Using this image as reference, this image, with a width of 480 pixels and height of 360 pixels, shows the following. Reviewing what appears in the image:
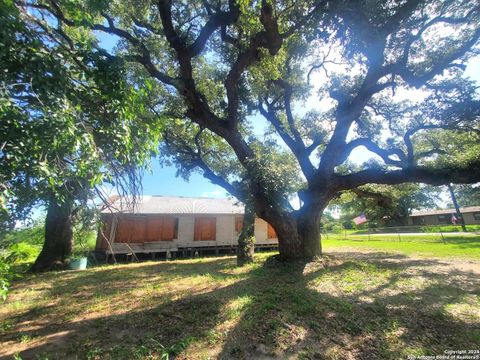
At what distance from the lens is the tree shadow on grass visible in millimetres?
3775

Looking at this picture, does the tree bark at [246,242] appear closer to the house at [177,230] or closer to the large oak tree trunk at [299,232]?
the large oak tree trunk at [299,232]

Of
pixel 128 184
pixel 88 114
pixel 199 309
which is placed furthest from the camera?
pixel 199 309

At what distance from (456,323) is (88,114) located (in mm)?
7046

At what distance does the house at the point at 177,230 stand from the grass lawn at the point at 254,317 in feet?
25.0

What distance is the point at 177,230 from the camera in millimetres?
17344

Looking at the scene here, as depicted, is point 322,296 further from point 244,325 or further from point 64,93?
point 64,93

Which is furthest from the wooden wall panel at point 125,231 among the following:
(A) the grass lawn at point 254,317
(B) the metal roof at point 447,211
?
(B) the metal roof at point 447,211

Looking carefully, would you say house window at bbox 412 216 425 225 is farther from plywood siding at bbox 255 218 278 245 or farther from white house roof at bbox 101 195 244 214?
white house roof at bbox 101 195 244 214

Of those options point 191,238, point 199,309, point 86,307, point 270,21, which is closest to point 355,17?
point 270,21

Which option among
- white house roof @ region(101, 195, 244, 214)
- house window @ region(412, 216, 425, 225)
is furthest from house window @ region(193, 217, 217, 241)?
house window @ region(412, 216, 425, 225)

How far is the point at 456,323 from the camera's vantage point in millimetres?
4500

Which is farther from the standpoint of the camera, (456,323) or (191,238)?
(191,238)

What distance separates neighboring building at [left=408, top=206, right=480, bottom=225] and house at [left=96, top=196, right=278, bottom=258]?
47695 mm

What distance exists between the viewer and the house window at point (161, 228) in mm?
16781
